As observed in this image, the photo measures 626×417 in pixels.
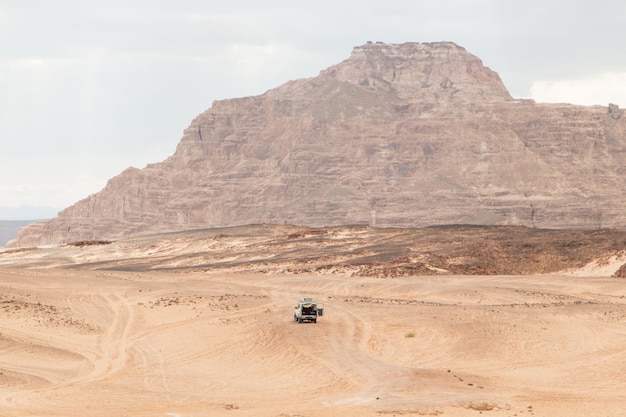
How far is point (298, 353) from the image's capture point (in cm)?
3481

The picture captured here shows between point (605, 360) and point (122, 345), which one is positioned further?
point (122, 345)

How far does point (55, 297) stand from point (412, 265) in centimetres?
3797

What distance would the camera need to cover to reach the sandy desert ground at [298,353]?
26.0 m

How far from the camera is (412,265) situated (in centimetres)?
8156

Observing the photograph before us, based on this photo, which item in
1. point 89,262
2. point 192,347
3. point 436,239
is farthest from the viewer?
point 89,262

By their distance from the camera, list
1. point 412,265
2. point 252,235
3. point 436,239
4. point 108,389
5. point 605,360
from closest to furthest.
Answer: point 108,389
point 605,360
point 412,265
point 436,239
point 252,235

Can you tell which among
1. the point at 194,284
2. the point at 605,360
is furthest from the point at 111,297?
the point at 605,360

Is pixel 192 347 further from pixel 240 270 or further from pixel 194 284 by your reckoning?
pixel 240 270

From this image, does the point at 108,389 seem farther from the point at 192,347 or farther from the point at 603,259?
the point at 603,259

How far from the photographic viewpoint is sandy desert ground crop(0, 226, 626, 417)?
26016 millimetres

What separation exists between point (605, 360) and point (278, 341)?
1269cm

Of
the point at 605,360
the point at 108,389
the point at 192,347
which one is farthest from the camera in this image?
the point at 192,347

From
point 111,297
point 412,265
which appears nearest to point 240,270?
point 412,265

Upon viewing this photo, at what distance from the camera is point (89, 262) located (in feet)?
357
